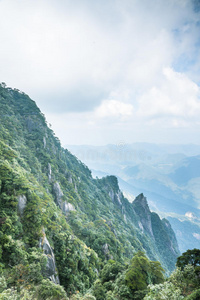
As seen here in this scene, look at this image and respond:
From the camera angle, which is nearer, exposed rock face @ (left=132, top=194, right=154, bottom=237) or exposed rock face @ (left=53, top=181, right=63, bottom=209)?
exposed rock face @ (left=53, top=181, right=63, bottom=209)

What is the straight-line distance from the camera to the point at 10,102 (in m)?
71.8

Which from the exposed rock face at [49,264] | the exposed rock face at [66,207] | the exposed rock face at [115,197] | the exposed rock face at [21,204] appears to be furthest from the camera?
the exposed rock face at [115,197]

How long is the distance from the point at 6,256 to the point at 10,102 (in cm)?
6837

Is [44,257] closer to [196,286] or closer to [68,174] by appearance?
[196,286]

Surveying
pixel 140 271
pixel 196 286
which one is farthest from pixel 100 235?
pixel 196 286

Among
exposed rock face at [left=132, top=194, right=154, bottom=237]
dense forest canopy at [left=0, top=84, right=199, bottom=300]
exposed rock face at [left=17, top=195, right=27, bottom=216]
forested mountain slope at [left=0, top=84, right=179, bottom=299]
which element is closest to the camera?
dense forest canopy at [left=0, top=84, right=199, bottom=300]

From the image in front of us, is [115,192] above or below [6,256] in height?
above

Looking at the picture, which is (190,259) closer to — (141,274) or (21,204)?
(141,274)

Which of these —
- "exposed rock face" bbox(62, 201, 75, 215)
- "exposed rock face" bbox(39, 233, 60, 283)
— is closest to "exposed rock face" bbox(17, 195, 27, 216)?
"exposed rock face" bbox(39, 233, 60, 283)

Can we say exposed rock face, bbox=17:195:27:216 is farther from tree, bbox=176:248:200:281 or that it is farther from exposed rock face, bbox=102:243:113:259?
exposed rock face, bbox=102:243:113:259

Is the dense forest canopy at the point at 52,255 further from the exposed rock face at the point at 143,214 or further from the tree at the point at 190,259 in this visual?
the exposed rock face at the point at 143,214

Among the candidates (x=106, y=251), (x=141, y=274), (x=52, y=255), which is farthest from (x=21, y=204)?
(x=106, y=251)

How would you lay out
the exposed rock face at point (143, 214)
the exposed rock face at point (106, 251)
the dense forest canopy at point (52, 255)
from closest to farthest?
the dense forest canopy at point (52, 255)
the exposed rock face at point (106, 251)
the exposed rock face at point (143, 214)

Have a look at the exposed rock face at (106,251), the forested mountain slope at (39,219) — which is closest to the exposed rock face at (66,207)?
the forested mountain slope at (39,219)
